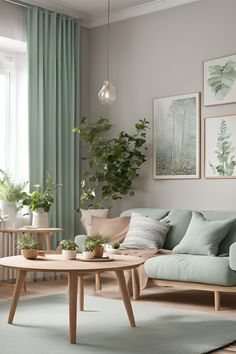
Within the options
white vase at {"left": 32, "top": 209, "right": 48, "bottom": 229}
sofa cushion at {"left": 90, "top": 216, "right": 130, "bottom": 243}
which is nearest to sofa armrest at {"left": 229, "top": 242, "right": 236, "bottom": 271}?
sofa cushion at {"left": 90, "top": 216, "right": 130, "bottom": 243}

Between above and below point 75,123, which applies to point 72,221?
below

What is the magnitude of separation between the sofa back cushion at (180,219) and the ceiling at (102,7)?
222cm

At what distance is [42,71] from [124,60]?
3.20ft

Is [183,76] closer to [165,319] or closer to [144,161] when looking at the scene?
[144,161]

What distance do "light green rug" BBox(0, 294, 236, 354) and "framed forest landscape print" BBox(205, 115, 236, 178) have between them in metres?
1.70

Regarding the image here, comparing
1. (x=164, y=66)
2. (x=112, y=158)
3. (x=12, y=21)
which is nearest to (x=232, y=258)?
(x=112, y=158)

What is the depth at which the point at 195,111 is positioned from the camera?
6.34 m

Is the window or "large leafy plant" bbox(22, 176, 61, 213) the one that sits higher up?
the window

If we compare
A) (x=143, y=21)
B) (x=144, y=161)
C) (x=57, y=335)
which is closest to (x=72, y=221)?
(x=144, y=161)

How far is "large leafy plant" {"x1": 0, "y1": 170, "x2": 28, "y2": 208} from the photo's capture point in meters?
6.27

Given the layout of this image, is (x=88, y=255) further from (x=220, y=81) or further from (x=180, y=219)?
(x=220, y=81)

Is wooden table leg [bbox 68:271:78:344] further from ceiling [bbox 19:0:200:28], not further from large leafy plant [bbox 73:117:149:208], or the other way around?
ceiling [bbox 19:0:200:28]

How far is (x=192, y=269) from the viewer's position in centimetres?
498

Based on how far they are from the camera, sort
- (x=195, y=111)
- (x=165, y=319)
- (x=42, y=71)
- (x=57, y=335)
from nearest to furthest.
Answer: (x=57, y=335) < (x=165, y=319) < (x=195, y=111) < (x=42, y=71)
